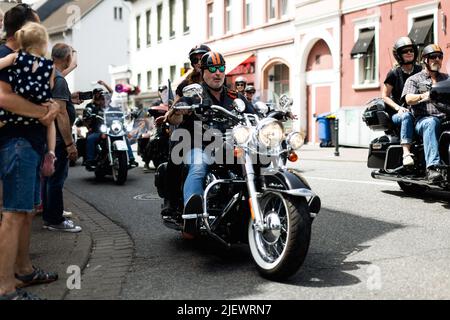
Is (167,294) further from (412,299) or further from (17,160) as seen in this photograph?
(412,299)

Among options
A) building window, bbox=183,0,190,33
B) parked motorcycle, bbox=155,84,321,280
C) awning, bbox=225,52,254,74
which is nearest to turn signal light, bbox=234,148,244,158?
parked motorcycle, bbox=155,84,321,280

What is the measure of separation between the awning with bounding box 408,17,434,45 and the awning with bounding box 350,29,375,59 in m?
2.01

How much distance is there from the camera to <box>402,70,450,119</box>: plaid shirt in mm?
7711

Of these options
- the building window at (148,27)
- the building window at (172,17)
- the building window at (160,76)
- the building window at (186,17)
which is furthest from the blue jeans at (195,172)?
the building window at (148,27)

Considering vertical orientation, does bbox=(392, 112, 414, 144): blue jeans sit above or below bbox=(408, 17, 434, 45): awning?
below

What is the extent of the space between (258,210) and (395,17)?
18756mm

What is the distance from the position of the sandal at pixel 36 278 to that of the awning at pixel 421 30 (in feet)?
58.2

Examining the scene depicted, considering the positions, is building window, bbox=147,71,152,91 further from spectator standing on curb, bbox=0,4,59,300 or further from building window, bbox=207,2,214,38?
spectator standing on curb, bbox=0,4,59,300

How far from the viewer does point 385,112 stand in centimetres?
854

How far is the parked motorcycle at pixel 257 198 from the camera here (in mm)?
4281

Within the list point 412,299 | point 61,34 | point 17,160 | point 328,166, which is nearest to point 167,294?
point 17,160

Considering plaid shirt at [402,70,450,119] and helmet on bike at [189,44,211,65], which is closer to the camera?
helmet on bike at [189,44,211,65]

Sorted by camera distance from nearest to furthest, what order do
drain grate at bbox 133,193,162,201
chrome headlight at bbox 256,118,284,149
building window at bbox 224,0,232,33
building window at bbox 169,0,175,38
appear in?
chrome headlight at bbox 256,118,284,149 < drain grate at bbox 133,193,162,201 < building window at bbox 224,0,232,33 < building window at bbox 169,0,175,38

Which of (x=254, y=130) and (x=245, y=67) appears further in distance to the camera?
(x=245, y=67)
